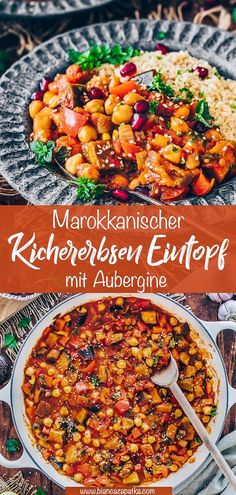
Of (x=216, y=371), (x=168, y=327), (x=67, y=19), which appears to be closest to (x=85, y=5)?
(x=67, y=19)

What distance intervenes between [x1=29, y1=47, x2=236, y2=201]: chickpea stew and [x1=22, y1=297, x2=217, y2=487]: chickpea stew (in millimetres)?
335

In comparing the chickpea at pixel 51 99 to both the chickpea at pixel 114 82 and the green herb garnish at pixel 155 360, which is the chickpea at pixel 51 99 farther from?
the green herb garnish at pixel 155 360

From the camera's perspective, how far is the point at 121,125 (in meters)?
1.80

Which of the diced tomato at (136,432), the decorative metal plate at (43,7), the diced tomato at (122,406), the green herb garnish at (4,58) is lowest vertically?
the diced tomato at (136,432)

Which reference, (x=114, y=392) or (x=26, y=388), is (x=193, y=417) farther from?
(x=26, y=388)

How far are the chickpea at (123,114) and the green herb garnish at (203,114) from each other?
0.60 ft

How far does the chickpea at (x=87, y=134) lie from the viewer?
5.90 feet

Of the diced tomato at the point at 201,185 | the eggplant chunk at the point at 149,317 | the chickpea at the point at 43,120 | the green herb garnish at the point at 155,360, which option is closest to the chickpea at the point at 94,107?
the chickpea at the point at 43,120

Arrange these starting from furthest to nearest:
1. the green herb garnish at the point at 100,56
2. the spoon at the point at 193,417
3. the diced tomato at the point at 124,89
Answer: the green herb garnish at the point at 100,56
the diced tomato at the point at 124,89
the spoon at the point at 193,417

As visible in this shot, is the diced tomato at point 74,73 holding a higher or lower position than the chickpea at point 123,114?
higher

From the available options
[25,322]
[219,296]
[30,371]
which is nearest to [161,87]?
[219,296]

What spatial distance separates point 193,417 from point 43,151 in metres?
0.80

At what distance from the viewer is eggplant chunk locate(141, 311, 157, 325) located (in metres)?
1.72

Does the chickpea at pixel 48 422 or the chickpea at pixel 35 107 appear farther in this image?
the chickpea at pixel 35 107
